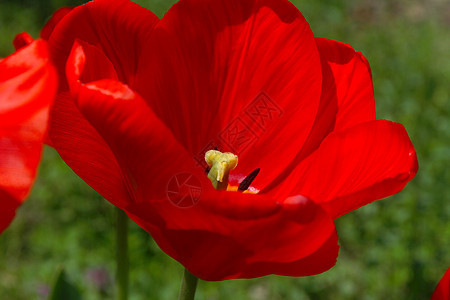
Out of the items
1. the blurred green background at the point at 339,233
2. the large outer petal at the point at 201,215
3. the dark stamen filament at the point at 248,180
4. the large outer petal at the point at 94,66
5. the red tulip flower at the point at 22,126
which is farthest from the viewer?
the blurred green background at the point at 339,233

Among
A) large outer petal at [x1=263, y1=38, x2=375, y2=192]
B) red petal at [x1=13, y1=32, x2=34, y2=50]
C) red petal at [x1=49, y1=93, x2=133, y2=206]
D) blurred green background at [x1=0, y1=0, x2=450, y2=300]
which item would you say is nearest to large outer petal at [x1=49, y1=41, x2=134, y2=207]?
red petal at [x1=49, y1=93, x2=133, y2=206]

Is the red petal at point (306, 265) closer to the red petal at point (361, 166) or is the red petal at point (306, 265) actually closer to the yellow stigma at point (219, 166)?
the red petal at point (361, 166)

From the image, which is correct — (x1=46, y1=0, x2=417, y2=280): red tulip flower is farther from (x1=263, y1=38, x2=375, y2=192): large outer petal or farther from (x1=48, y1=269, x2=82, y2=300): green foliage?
(x1=48, y1=269, x2=82, y2=300): green foliage

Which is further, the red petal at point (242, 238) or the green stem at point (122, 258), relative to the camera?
the green stem at point (122, 258)

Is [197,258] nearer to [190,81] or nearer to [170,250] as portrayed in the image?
[170,250]

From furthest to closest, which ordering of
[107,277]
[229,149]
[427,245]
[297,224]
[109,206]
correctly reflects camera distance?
[109,206] → [427,245] → [107,277] → [229,149] → [297,224]

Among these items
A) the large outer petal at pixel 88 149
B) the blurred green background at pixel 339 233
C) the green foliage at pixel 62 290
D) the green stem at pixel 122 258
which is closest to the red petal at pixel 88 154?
Result: the large outer petal at pixel 88 149

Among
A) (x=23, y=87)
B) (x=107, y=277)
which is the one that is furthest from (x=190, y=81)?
(x=107, y=277)
